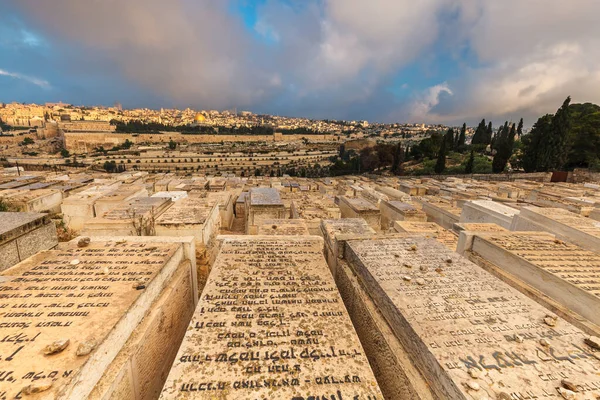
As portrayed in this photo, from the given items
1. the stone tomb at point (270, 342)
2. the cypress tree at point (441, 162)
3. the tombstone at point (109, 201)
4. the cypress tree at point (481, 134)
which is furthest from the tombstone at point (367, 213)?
the cypress tree at point (481, 134)

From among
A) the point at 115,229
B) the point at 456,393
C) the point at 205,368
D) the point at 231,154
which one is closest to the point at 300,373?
the point at 205,368

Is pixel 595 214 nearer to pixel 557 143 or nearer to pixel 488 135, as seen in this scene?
pixel 557 143

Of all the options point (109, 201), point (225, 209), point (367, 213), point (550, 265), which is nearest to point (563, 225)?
point (550, 265)

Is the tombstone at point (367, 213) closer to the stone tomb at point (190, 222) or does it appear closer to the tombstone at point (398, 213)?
the tombstone at point (398, 213)

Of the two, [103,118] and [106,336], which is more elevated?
[103,118]

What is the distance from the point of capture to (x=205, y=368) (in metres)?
2.05

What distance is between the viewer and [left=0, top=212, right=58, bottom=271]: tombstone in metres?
3.56

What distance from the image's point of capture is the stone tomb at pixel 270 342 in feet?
6.29

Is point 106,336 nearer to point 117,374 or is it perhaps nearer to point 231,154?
point 117,374

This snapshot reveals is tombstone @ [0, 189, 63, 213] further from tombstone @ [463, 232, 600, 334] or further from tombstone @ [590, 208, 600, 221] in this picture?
tombstone @ [590, 208, 600, 221]

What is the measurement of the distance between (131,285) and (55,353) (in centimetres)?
88

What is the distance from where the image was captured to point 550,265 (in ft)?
12.0

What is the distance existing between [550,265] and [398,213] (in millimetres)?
5237

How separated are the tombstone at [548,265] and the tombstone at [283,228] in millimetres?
2818
